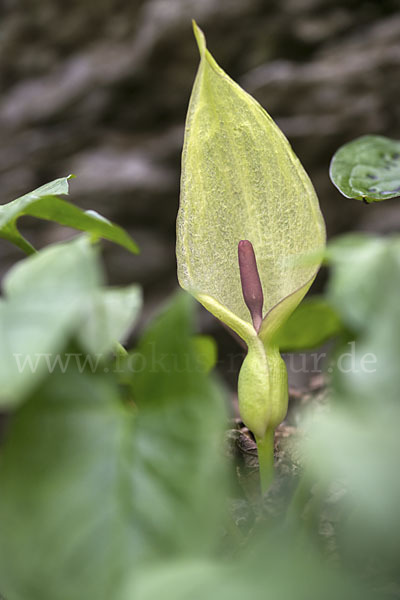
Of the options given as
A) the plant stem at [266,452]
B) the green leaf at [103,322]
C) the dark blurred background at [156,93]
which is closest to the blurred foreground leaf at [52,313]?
the green leaf at [103,322]

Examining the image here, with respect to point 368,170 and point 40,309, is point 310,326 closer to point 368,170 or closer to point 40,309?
point 40,309

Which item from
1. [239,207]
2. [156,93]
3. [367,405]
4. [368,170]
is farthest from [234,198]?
[156,93]

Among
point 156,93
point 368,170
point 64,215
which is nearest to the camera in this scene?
point 64,215

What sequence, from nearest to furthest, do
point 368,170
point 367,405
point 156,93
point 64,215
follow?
1. point 367,405
2. point 64,215
3. point 368,170
4. point 156,93

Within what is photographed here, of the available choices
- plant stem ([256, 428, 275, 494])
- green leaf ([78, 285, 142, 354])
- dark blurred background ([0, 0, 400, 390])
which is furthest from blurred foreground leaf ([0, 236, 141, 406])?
Answer: dark blurred background ([0, 0, 400, 390])

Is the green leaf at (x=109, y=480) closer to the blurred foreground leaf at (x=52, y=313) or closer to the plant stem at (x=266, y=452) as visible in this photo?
the blurred foreground leaf at (x=52, y=313)

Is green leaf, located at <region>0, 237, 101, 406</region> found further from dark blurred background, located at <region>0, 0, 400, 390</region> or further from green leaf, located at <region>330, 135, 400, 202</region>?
dark blurred background, located at <region>0, 0, 400, 390</region>
